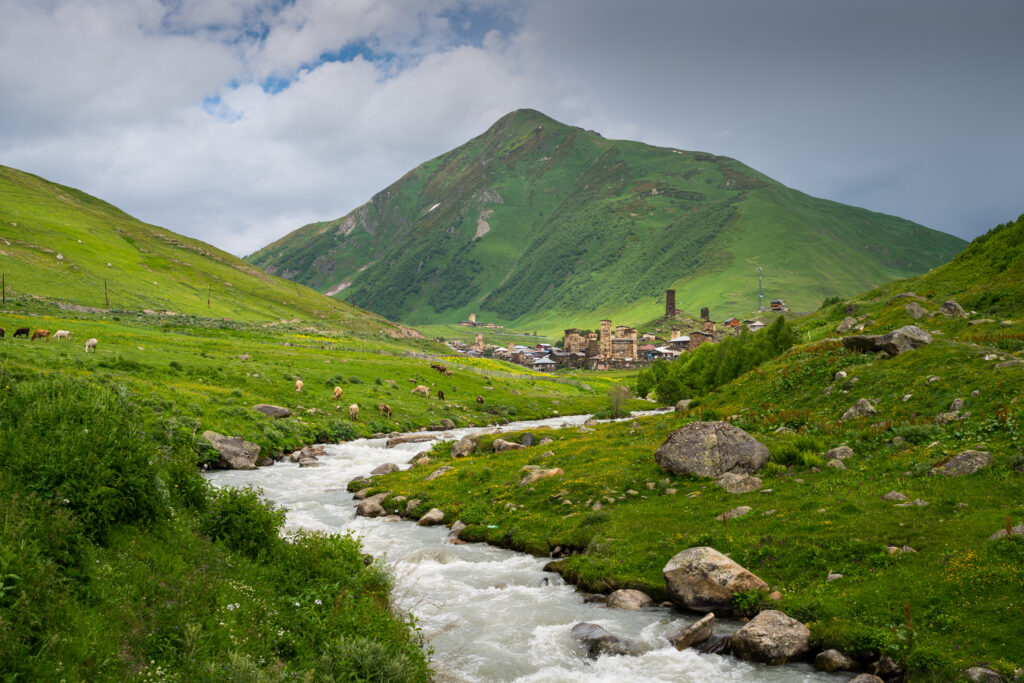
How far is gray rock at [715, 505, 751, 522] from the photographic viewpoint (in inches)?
790

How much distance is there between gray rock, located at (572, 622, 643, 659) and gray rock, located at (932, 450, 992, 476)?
1290 cm

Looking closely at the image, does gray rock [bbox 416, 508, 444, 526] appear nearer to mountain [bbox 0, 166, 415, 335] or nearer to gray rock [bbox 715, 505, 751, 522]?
gray rock [bbox 715, 505, 751, 522]

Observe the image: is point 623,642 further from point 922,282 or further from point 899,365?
point 922,282

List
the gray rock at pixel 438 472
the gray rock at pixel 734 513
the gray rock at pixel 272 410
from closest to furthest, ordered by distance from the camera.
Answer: the gray rock at pixel 734 513 < the gray rock at pixel 438 472 < the gray rock at pixel 272 410

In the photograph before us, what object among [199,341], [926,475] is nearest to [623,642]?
[926,475]

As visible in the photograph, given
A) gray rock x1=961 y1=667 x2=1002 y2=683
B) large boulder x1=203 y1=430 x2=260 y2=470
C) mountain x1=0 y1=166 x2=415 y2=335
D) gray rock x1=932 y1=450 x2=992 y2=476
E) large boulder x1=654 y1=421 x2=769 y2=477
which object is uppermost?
mountain x1=0 y1=166 x2=415 y2=335

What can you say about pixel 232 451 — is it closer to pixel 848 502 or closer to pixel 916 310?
pixel 848 502

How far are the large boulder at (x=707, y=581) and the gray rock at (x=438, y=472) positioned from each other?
19141mm

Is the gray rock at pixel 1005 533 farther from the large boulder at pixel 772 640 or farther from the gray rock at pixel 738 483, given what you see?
the gray rock at pixel 738 483

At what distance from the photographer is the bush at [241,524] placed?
14500mm

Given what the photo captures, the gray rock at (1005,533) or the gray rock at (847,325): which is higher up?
the gray rock at (847,325)

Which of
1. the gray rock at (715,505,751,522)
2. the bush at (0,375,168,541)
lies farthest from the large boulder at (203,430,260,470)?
the gray rock at (715,505,751,522)

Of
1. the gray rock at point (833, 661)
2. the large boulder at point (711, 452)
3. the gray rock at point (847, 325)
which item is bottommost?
the gray rock at point (833, 661)

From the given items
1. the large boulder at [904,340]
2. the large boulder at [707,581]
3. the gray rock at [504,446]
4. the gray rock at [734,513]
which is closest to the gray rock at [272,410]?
the gray rock at [504,446]
